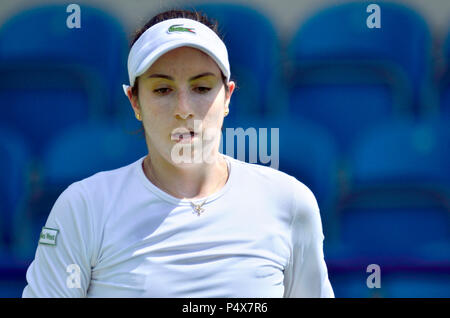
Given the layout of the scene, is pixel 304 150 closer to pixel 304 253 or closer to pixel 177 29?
pixel 304 253

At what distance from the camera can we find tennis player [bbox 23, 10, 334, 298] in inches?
40.5

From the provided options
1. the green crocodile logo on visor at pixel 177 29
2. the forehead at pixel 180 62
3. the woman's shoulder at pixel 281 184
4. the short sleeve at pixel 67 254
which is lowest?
the short sleeve at pixel 67 254

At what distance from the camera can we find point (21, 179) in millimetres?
1930

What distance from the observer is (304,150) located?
75.7 inches

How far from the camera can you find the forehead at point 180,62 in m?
1.06

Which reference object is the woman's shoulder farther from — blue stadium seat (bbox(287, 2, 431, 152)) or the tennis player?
blue stadium seat (bbox(287, 2, 431, 152))

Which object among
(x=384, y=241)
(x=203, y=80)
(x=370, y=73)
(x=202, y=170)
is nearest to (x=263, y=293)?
(x=202, y=170)

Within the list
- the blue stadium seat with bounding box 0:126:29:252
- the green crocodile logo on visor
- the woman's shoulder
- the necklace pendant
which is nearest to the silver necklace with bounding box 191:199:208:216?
the necklace pendant

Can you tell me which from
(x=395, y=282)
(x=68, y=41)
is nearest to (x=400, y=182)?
(x=395, y=282)

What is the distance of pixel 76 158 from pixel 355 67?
1.04 m

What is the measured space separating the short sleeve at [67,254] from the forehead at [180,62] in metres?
0.29

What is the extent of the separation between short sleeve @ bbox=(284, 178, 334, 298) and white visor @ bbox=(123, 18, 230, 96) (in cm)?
31

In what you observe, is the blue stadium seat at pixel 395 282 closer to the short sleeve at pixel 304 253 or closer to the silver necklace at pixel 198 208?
the short sleeve at pixel 304 253

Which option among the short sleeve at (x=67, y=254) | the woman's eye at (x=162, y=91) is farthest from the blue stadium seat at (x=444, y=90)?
the short sleeve at (x=67, y=254)
